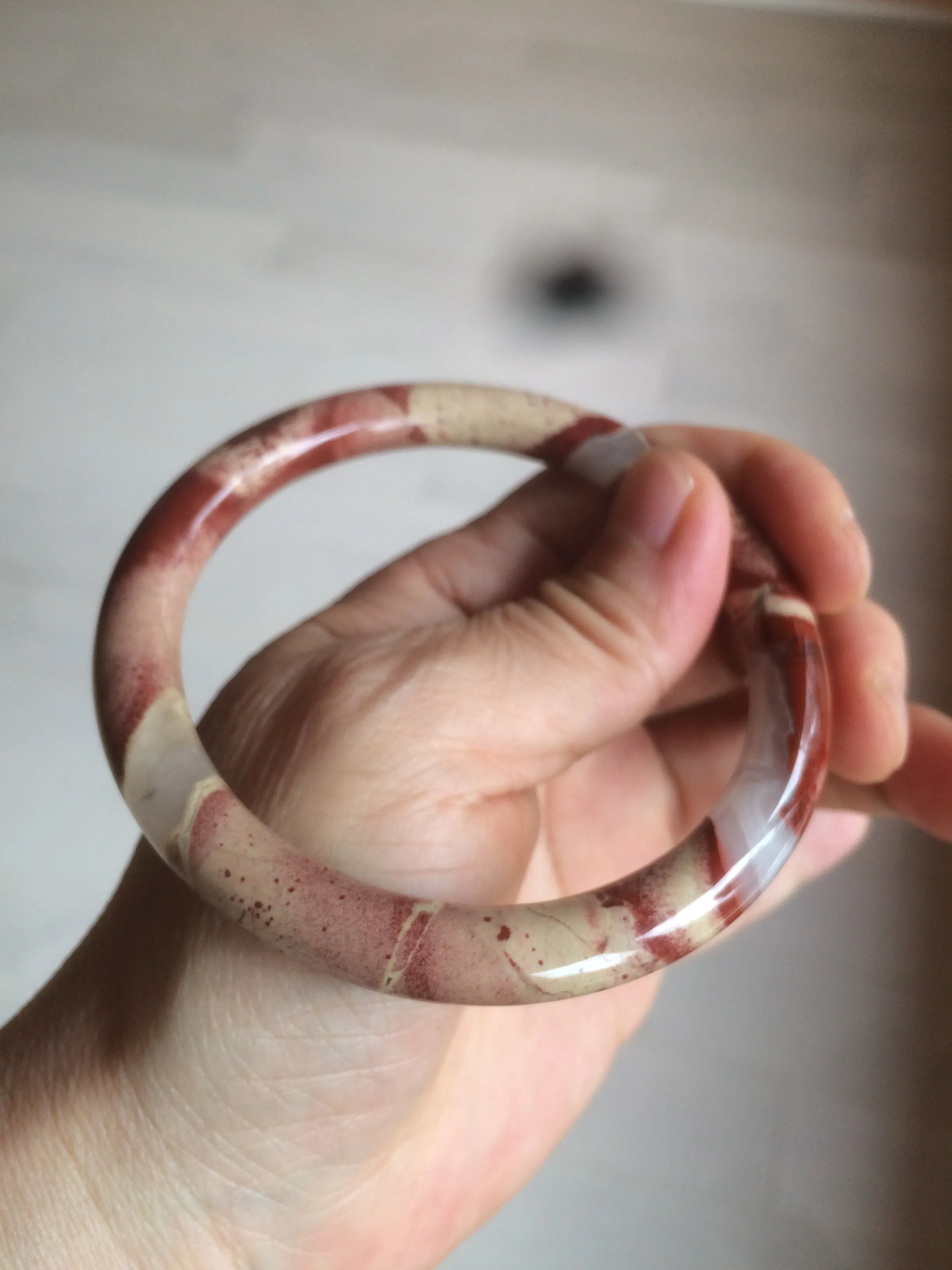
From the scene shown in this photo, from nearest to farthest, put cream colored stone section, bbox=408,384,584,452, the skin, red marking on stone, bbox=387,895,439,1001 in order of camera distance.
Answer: red marking on stone, bbox=387,895,439,1001
the skin
cream colored stone section, bbox=408,384,584,452

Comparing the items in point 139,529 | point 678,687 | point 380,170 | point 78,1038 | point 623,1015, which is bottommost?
point 623,1015

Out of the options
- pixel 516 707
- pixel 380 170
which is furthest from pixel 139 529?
pixel 380 170

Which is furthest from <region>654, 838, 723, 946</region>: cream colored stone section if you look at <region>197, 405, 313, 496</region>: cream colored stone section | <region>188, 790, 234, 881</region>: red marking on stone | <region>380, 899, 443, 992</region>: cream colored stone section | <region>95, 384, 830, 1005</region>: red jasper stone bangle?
<region>197, 405, 313, 496</region>: cream colored stone section

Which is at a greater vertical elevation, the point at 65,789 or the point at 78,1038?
the point at 78,1038

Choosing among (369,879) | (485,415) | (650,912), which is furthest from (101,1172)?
(485,415)

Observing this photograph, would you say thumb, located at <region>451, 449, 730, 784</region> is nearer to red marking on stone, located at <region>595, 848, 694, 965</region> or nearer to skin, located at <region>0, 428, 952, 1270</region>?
skin, located at <region>0, 428, 952, 1270</region>

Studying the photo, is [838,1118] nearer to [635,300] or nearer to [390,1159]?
[390,1159]
